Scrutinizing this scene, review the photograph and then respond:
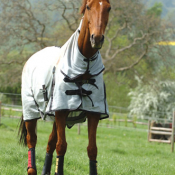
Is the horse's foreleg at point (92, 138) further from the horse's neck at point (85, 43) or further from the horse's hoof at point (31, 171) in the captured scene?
the horse's hoof at point (31, 171)

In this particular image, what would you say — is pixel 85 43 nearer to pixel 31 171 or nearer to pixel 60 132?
pixel 60 132

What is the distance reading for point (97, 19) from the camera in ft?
12.3

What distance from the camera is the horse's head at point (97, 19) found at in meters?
3.62

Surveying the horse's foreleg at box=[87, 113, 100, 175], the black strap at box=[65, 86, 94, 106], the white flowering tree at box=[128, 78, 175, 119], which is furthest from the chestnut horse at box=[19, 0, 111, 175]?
the white flowering tree at box=[128, 78, 175, 119]

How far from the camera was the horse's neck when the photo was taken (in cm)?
411

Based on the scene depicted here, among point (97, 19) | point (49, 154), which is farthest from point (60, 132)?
point (97, 19)

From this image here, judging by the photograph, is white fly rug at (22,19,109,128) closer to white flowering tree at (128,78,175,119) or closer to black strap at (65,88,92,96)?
black strap at (65,88,92,96)

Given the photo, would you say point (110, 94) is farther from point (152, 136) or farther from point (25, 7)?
point (152, 136)

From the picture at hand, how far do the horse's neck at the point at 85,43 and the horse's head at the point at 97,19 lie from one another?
0.64 ft

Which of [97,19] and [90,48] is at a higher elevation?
[97,19]

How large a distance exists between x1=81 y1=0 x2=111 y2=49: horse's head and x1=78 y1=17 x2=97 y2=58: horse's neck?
194 millimetres

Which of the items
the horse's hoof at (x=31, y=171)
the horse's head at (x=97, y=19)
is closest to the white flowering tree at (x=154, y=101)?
A: the horse's hoof at (x=31, y=171)

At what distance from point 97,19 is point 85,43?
48 cm

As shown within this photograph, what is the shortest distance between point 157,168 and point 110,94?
116 ft
